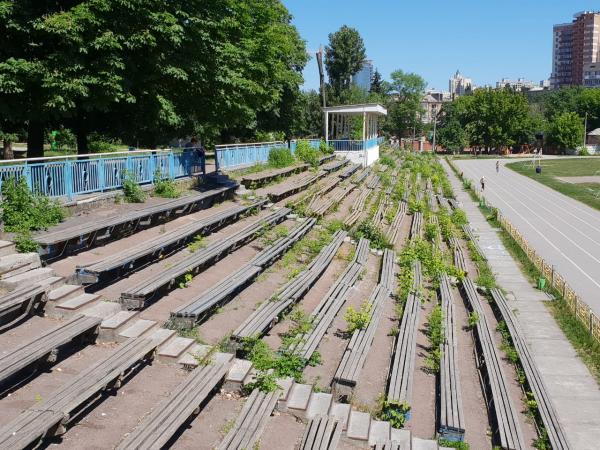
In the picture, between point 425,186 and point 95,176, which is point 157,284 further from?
point 425,186

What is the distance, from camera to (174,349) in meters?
7.79

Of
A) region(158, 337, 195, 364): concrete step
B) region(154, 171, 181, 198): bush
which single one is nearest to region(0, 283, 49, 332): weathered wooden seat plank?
region(158, 337, 195, 364): concrete step

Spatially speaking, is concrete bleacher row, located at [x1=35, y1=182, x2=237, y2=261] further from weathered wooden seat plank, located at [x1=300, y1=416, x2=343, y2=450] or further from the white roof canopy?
the white roof canopy

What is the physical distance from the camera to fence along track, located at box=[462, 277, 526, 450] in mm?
7934

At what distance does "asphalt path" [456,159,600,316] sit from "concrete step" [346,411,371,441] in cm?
1105

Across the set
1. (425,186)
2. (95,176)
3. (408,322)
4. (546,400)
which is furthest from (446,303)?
(425,186)

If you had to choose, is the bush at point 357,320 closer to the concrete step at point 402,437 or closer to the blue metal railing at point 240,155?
the concrete step at point 402,437

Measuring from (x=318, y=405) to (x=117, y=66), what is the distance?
9.92 m

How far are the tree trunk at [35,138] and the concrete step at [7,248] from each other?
26.2ft

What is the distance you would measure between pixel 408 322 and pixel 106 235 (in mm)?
6450

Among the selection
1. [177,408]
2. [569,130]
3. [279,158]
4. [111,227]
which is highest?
[569,130]

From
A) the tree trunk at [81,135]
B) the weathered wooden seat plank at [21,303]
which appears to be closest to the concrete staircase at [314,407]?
the weathered wooden seat plank at [21,303]

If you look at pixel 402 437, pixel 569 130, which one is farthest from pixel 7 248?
pixel 569 130

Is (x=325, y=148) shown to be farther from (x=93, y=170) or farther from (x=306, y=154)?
(x=93, y=170)
